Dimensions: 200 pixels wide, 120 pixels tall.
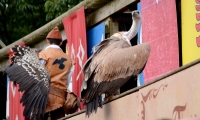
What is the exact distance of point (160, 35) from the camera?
374 inches

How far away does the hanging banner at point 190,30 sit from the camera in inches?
346

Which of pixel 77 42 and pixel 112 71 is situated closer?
pixel 112 71

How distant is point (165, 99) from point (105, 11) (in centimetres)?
487

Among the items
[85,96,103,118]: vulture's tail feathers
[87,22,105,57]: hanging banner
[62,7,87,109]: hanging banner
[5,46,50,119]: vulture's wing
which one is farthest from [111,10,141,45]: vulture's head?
[62,7,87,109]: hanging banner

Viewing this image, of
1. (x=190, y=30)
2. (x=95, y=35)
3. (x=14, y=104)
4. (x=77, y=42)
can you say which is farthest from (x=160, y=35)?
(x=14, y=104)

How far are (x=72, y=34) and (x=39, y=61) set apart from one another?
2056mm

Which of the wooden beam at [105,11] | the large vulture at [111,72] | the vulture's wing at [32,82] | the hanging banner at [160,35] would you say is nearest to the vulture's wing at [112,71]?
the large vulture at [111,72]

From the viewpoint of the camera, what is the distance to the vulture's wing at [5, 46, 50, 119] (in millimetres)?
9555

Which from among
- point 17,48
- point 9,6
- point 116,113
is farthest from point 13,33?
point 116,113

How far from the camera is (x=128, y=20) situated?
11781mm

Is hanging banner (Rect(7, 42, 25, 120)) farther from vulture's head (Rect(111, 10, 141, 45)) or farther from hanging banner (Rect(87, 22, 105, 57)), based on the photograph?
vulture's head (Rect(111, 10, 141, 45))

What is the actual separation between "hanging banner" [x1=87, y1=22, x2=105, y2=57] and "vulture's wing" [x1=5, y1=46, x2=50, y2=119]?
1613mm

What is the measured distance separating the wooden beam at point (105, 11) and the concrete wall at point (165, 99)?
3.07 metres

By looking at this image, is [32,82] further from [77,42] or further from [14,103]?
[14,103]
